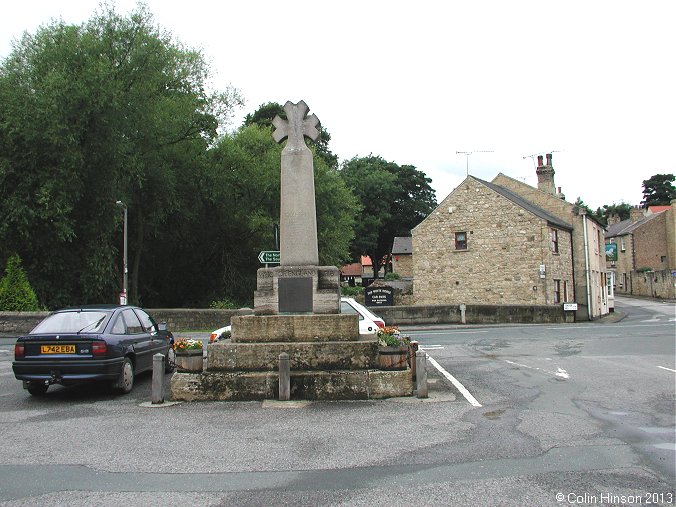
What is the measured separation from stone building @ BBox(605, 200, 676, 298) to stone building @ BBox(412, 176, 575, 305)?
26963 mm

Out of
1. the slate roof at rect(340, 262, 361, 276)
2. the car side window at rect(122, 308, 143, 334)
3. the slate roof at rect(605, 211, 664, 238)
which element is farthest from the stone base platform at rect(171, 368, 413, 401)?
the slate roof at rect(340, 262, 361, 276)

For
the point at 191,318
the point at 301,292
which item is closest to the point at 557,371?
the point at 301,292

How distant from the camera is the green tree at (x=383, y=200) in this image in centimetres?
6378

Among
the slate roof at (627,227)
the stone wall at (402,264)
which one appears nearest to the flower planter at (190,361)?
the stone wall at (402,264)

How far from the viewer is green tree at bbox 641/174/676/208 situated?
97.4 metres

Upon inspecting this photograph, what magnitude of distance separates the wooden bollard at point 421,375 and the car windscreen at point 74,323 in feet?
16.6

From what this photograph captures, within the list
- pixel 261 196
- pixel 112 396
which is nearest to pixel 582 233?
pixel 261 196

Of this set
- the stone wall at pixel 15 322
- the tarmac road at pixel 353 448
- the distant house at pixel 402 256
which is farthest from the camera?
the distant house at pixel 402 256

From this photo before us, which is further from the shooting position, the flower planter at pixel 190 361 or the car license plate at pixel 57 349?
the flower planter at pixel 190 361

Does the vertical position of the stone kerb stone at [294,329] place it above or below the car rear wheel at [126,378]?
above

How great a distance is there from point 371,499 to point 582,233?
1410 inches

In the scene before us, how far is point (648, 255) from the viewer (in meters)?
62.4

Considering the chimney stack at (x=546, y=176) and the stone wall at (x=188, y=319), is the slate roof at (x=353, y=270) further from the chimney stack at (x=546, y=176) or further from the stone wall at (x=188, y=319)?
the stone wall at (x=188, y=319)

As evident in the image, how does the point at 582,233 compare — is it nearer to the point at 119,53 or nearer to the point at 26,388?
the point at 119,53
